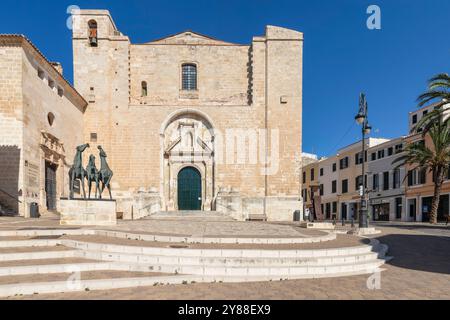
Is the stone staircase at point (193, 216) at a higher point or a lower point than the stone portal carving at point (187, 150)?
lower

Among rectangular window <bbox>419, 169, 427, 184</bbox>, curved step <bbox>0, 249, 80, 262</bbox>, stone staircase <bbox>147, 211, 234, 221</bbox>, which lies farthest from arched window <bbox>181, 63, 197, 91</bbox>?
rectangular window <bbox>419, 169, 427, 184</bbox>

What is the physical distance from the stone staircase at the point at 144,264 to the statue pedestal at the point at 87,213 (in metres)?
3.92

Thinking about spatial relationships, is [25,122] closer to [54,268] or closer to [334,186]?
[54,268]

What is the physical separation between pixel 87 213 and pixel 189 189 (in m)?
11.4

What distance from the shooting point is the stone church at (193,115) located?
21.4 metres

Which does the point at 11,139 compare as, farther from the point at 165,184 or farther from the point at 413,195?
the point at 413,195

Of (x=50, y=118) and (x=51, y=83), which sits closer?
(x=50, y=118)

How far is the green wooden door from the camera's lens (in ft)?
72.9

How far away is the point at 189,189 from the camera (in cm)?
2239

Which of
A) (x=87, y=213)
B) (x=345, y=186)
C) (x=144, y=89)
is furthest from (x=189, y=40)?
(x=345, y=186)

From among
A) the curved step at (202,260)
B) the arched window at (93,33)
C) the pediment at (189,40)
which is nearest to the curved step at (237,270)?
the curved step at (202,260)

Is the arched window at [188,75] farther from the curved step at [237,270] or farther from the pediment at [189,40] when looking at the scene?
the curved step at [237,270]

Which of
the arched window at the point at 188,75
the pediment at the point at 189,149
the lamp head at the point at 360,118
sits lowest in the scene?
the pediment at the point at 189,149

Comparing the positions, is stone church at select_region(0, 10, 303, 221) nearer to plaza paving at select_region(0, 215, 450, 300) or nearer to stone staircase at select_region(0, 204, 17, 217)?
stone staircase at select_region(0, 204, 17, 217)
